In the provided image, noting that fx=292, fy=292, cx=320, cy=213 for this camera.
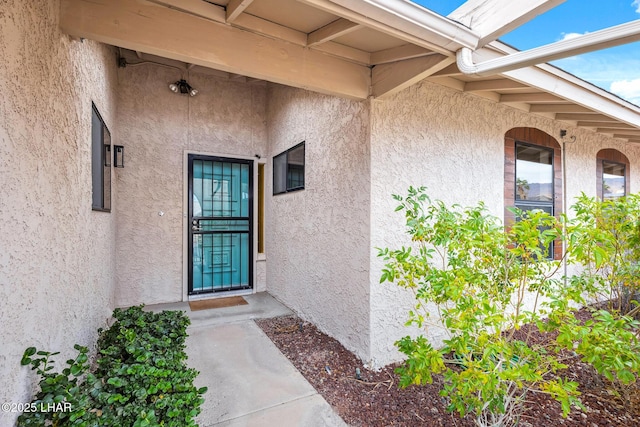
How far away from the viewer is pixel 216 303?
5980 mm

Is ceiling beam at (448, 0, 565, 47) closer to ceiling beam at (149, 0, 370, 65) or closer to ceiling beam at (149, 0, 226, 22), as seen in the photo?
ceiling beam at (149, 0, 370, 65)

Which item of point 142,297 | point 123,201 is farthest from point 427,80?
point 142,297

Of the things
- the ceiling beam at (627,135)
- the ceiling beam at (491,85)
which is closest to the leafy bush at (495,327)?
the ceiling beam at (491,85)

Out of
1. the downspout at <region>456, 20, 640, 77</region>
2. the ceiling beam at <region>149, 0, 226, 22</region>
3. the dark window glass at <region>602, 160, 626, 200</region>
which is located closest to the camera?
the downspout at <region>456, 20, 640, 77</region>

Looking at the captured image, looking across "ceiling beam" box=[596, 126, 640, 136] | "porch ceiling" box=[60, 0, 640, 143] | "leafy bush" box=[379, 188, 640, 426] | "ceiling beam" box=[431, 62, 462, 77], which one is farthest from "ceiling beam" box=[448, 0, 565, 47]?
"ceiling beam" box=[596, 126, 640, 136]

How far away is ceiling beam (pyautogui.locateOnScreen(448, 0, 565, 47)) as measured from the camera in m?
2.34

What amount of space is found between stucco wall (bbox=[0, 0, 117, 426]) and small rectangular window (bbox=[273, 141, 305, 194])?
10.2 ft

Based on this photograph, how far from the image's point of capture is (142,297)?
19.0ft

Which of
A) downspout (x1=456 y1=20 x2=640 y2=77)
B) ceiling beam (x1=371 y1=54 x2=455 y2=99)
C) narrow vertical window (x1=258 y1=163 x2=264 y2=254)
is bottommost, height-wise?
narrow vertical window (x1=258 y1=163 x2=264 y2=254)

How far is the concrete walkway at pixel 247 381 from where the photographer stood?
275 cm

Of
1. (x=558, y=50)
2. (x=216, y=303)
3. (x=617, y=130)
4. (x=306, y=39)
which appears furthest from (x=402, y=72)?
(x=617, y=130)

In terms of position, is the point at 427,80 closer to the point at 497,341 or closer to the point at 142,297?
the point at 497,341

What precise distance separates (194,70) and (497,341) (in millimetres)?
6874

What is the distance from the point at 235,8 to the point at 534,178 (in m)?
5.41
